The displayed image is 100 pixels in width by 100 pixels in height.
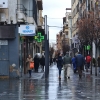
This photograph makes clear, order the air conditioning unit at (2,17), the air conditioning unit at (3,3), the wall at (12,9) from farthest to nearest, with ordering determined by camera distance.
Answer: the wall at (12,9) → the air conditioning unit at (2,17) → the air conditioning unit at (3,3)

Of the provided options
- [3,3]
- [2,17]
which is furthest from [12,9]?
[3,3]

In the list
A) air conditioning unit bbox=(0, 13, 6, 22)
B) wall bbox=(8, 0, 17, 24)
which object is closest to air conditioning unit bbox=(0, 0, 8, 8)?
air conditioning unit bbox=(0, 13, 6, 22)

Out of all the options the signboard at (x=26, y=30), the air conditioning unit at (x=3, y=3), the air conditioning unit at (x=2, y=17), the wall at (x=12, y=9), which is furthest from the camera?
the wall at (x=12, y=9)

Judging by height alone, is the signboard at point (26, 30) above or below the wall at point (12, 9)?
below

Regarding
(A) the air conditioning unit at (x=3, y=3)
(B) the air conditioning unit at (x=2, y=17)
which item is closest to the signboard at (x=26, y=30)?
(B) the air conditioning unit at (x=2, y=17)

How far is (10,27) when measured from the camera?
30062mm

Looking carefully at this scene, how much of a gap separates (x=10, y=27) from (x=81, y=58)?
5690 millimetres

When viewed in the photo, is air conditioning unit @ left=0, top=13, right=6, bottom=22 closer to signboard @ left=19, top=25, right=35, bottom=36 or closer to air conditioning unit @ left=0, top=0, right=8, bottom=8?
air conditioning unit @ left=0, top=0, right=8, bottom=8

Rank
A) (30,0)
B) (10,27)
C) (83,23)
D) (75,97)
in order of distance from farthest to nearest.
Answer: (83,23), (30,0), (10,27), (75,97)

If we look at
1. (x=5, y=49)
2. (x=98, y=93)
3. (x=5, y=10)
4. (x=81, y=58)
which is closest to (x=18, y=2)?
(x=5, y=10)

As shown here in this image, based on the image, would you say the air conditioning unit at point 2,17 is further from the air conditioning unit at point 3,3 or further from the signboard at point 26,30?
the signboard at point 26,30

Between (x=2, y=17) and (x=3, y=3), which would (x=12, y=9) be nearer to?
(x=2, y=17)

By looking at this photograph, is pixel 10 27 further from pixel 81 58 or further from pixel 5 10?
pixel 81 58

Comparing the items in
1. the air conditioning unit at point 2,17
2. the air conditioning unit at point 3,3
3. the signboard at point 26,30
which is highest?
the air conditioning unit at point 3,3
